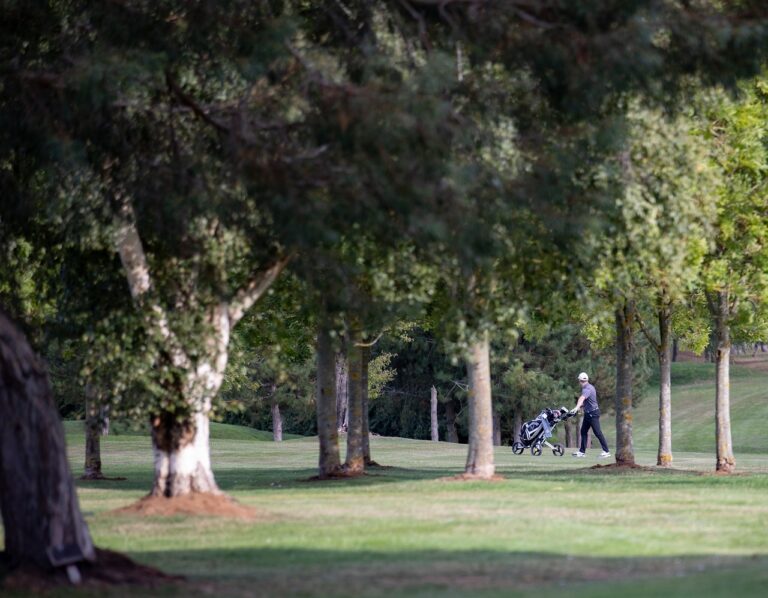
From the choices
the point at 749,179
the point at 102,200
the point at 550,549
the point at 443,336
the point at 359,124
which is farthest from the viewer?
the point at 749,179

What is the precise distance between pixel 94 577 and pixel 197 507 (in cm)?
566

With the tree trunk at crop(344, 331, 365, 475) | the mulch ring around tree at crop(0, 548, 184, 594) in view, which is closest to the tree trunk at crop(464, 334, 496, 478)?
the tree trunk at crop(344, 331, 365, 475)

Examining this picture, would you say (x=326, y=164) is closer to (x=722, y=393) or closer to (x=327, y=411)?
(x=327, y=411)

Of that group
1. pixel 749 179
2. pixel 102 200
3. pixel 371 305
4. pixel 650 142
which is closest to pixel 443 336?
pixel 371 305

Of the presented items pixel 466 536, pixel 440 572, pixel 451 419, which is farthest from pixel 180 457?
pixel 451 419

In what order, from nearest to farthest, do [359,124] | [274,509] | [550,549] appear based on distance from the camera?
[359,124], [550,549], [274,509]

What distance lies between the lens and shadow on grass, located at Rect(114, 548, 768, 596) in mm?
12344

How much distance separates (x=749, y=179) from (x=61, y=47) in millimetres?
13910

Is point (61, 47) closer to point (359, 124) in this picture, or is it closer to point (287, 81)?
point (287, 81)

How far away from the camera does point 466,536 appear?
54.1 feet

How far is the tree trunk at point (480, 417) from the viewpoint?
24.2 m

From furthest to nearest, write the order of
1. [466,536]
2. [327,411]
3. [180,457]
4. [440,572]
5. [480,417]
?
[327,411]
[480,417]
[180,457]
[466,536]
[440,572]

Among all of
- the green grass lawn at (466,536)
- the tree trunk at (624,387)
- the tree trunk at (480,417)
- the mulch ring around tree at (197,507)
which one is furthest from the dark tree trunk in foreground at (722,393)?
the mulch ring around tree at (197,507)

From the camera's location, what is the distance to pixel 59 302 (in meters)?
20.2
